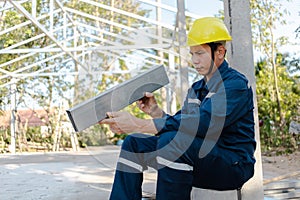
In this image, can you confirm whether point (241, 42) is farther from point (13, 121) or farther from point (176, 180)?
point (13, 121)

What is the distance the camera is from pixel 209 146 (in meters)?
1.19

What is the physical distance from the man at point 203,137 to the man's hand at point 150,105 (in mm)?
167

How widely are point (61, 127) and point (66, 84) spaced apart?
1.05 metres

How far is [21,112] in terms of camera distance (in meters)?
10.0

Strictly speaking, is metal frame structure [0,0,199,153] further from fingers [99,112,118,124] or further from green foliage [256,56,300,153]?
fingers [99,112,118,124]

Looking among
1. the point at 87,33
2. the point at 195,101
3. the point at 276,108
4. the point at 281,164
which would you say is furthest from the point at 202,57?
the point at 276,108

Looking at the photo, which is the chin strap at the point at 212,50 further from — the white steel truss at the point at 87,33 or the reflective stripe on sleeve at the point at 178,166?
the white steel truss at the point at 87,33

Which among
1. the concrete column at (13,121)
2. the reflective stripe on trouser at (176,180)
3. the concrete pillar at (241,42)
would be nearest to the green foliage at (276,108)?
the concrete column at (13,121)

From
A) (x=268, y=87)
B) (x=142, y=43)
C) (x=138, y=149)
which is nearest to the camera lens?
(x=138, y=149)

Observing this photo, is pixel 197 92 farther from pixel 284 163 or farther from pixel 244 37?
pixel 284 163

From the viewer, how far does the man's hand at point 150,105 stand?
1497 millimetres

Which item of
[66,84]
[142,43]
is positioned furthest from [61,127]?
[142,43]

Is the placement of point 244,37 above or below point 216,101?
above

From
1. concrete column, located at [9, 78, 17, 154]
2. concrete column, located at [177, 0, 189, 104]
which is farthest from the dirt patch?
concrete column, located at [9, 78, 17, 154]
